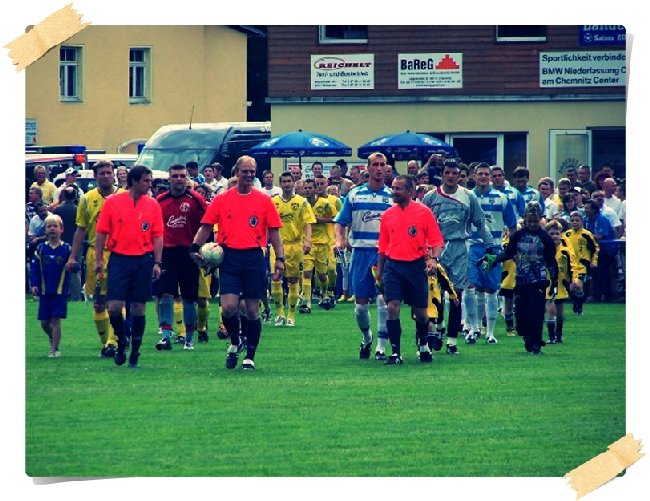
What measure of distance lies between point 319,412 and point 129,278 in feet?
9.34

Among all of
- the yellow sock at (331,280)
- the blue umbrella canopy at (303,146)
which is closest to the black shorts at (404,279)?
the blue umbrella canopy at (303,146)

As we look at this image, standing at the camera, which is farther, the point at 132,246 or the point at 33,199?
the point at 33,199

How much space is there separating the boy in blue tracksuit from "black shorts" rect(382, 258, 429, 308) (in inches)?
116

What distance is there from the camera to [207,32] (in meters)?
14.4

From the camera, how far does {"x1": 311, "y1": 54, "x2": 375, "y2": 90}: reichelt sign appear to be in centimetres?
1859

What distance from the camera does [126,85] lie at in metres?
19.1

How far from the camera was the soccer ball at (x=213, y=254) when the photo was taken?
53.0 feet

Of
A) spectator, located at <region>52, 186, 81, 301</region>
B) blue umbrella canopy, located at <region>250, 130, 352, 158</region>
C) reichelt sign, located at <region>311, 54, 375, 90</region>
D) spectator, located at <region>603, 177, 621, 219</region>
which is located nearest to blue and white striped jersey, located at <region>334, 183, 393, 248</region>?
reichelt sign, located at <region>311, 54, 375, 90</region>

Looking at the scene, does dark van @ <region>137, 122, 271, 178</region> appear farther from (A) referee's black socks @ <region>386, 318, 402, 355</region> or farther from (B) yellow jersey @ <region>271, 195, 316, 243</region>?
(A) referee's black socks @ <region>386, 318, 402, 355</region>

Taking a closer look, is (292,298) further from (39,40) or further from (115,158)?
(39,40)

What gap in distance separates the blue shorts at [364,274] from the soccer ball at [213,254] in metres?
1.65

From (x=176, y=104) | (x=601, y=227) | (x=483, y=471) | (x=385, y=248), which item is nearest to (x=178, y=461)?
(x=483, y=471)

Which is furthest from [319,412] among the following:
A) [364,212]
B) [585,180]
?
[585,180]

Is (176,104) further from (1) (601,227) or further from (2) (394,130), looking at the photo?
(1) (601,227)
